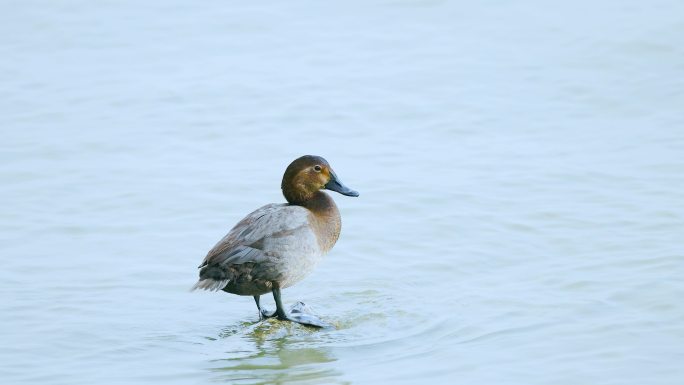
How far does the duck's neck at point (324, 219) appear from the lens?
7.77 metres

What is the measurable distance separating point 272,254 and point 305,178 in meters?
0.73

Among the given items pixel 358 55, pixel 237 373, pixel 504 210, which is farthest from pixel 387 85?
pixel 237 373

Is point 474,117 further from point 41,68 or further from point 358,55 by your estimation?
point 41,68

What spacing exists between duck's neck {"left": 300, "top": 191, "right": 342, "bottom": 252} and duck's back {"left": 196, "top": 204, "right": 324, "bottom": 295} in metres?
0.09

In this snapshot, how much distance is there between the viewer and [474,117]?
11695mm

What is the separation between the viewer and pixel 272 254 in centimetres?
743

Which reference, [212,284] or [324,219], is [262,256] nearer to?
[212,284]

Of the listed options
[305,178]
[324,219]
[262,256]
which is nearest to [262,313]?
[262,256]

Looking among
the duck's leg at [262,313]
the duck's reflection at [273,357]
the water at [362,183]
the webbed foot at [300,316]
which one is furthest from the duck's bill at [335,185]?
the duck's reflection at [273,357]

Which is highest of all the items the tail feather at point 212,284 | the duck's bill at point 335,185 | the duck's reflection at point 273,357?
the duck's bill at point 335,185

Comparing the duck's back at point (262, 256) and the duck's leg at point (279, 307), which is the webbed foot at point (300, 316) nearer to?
the duck's leg at point (279, 307)

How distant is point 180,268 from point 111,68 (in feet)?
17.7

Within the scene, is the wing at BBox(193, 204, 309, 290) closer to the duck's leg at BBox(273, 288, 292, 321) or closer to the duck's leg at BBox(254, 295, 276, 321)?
the duck's leg at BBox(273, 288, 292, 321)

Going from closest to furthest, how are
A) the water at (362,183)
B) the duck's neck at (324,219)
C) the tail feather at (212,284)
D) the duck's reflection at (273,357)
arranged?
the duck's reflection at (273,357) → the water at (362,183) → the tail feather at (212,284) → the duck's neck at (324,219)
